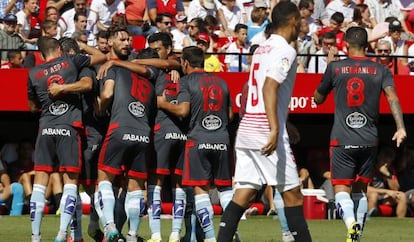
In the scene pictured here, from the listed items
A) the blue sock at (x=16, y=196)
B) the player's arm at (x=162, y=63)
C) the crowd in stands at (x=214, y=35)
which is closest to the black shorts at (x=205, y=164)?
the player's arm at (x=162, y=63)

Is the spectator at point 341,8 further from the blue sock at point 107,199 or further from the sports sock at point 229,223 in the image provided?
the sports sock at point 229,223

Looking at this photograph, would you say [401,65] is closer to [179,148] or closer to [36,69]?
[179,148]

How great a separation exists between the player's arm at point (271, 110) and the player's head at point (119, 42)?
11.0 ft

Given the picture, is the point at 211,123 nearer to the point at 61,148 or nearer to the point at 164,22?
the point at 61,148

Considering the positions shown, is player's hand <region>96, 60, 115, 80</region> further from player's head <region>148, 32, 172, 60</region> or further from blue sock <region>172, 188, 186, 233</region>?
blue sock <region>172, 188, 186, 233</region>

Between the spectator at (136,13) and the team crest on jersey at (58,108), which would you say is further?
the spectator at (136,13)

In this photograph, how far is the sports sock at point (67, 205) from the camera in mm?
12805

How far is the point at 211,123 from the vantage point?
1347 centimetres

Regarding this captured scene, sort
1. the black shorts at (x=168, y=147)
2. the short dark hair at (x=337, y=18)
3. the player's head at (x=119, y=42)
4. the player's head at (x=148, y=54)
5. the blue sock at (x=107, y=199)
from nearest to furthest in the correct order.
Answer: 1. the blue sock at (x=107, y=199)
2. the player's head at (x=119, y=42)
3. the player's head at (x=148, y=54)
4. the black shorts at (x=168, y=147)
5. the short dark hair at (x=337, y=18)

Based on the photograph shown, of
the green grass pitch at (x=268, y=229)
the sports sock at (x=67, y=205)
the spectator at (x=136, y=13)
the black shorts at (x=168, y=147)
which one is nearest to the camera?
the sports sock at (x=67, y=205)

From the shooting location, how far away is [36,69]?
13219 millimetres

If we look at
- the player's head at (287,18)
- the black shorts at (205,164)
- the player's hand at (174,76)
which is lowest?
the black shorts at (205,164)

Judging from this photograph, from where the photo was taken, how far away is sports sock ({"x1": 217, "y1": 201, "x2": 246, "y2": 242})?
10.3m

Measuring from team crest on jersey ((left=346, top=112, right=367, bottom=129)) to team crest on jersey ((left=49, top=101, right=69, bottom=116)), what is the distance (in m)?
3.02
